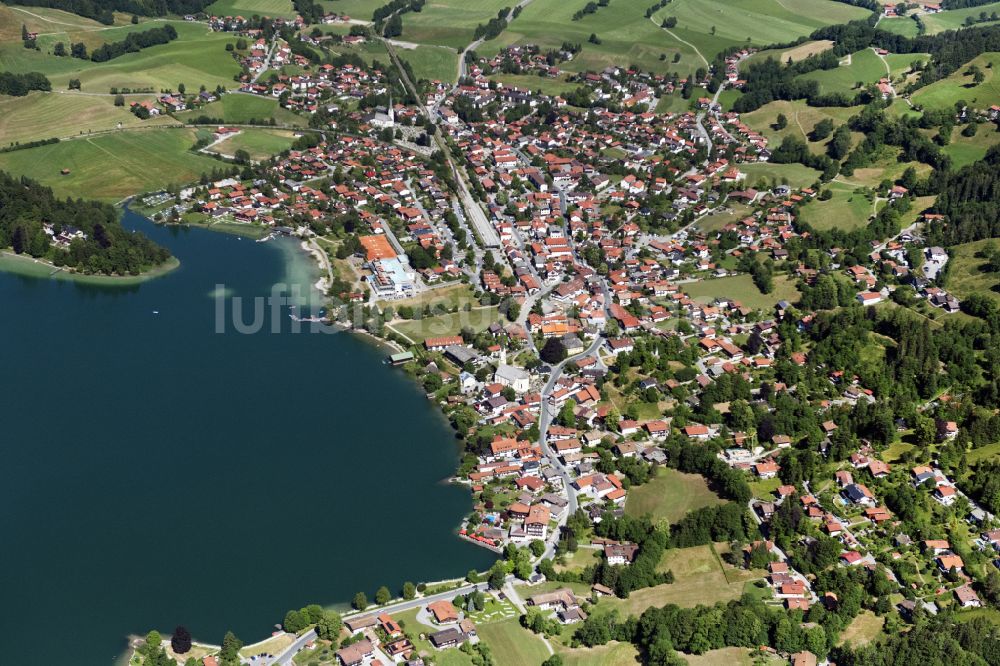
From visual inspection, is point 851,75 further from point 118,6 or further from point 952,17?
point 118,6

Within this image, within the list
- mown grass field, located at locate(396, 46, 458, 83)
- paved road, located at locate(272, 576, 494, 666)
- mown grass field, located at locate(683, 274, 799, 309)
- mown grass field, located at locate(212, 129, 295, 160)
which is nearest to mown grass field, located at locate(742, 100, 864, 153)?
mown grass field, located at locate(683, 274, 799, 309)

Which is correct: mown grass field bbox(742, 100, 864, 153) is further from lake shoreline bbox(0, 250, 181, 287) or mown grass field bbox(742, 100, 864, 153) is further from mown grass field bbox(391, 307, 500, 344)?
lake shoreline bbox(0, 250, 181, 287)

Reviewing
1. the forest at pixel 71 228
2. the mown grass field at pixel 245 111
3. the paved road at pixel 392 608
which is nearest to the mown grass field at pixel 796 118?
the mown grass field at pixel 245 111

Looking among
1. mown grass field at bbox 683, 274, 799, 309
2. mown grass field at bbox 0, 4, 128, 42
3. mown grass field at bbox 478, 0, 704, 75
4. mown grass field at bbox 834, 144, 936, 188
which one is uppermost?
mown grass field at bbox 478, 0, 704, 75

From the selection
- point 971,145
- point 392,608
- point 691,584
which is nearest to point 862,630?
point 691,584

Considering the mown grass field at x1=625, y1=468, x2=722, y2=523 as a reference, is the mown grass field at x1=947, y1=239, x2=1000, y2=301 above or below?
above

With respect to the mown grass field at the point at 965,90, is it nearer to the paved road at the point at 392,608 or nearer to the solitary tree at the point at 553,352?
the solitary tree at the point at 553,352

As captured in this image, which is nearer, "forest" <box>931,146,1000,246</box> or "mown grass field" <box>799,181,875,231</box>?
"forest" <box>931,146,1000,246</box>
